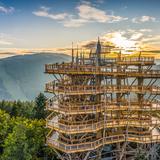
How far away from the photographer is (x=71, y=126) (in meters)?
A: 39.2

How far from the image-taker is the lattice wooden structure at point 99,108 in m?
40.4

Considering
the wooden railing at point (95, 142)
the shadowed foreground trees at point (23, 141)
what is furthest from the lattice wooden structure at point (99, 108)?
the shadowed foreground trees at point (23, 141)

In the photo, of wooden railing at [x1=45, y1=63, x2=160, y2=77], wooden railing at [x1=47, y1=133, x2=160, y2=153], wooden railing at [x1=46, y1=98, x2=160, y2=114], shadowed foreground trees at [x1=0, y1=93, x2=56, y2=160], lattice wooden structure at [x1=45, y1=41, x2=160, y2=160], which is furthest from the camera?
shadowed foreground trees at [x1=0, y1=93, x2=56, y2=160]

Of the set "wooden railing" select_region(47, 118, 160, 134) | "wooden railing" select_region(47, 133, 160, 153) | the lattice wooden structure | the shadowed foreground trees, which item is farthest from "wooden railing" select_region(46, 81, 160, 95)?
the shadowed foreground trees

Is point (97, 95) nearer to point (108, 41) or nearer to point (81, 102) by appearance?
point (81, 102)

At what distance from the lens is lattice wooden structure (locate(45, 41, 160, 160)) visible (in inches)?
1590

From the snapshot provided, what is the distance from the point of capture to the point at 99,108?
41.4 m

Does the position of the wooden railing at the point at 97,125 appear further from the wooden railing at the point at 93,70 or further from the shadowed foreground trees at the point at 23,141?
the wooden railing at the point at 93,70

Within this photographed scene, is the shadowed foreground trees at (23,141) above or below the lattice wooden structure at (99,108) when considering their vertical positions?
below

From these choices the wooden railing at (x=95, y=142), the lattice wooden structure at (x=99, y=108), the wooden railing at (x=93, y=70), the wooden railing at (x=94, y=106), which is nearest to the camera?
the wooden railing at (x=95, y=142)

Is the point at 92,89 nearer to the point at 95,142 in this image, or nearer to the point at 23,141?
the point at 95,142

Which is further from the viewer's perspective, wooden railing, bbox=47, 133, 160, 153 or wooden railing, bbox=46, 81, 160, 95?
wooden railing, bbox=46, 81, 160, 95

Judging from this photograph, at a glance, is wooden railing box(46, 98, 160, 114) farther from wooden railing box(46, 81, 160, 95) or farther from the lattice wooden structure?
wooden railing box(46, 81, 160, 95)

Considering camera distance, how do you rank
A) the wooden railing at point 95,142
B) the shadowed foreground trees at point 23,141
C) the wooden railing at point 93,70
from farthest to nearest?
the shadowed foreground trees at point 23,141 < the wooden railing at point 93,70 < the wooden railing at point 95,142
